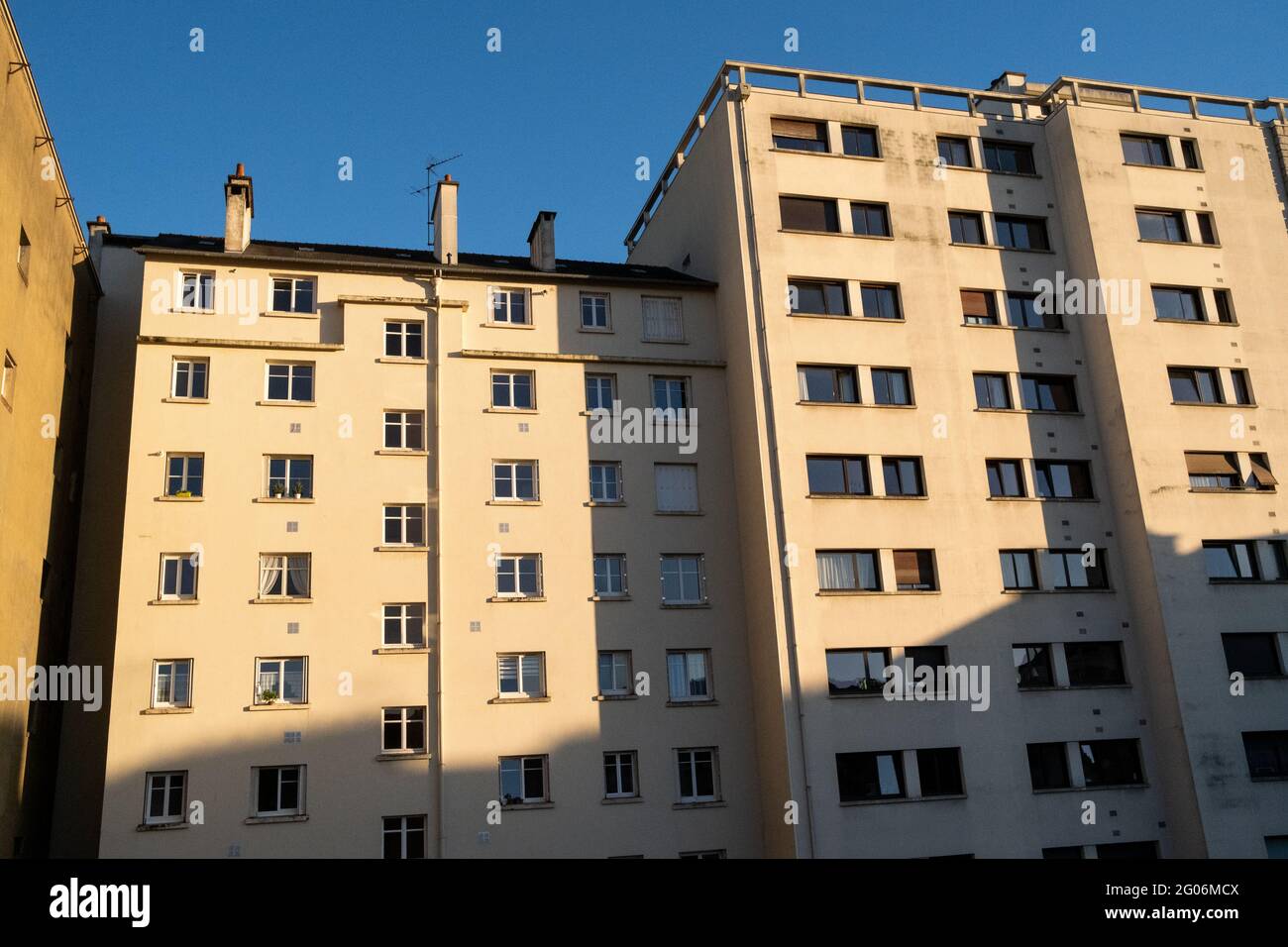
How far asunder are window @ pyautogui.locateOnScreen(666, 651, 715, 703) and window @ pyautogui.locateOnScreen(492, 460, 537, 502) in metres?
7.09

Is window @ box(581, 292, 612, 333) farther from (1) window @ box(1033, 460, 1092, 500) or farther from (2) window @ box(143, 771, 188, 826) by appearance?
(2) window @ box(143, 771, 188, 826)

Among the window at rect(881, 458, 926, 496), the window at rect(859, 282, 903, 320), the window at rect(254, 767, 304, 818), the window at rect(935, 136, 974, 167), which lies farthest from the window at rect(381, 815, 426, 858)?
the window at rect(935, 136, 974, 167)

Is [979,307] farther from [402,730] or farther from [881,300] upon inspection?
[402,730]

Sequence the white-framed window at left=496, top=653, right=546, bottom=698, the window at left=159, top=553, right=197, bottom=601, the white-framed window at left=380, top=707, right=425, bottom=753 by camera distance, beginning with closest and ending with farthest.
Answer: the white-framed window at left=380, top=707, right=425, bottom=753, the window at left=159, top=553, right=197, bottom=601, the white-framed window at left=496, top=653, right=546, bottom=698

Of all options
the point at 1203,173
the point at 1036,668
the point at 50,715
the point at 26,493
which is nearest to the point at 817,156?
the point at 1203,173

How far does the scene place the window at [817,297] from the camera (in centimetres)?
3703

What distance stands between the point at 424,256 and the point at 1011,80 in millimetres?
26766

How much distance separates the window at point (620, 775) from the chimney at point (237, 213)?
21.1 m

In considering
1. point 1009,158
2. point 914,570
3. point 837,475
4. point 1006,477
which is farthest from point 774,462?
point 1009,158

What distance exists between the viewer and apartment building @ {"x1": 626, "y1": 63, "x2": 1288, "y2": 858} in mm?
33031

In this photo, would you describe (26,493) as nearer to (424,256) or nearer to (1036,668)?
(424,256)

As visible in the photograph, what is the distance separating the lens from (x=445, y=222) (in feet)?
127

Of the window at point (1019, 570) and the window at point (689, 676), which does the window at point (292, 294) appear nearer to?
the window at point (689, 676)

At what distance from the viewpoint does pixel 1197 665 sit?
→ 34688 mm
